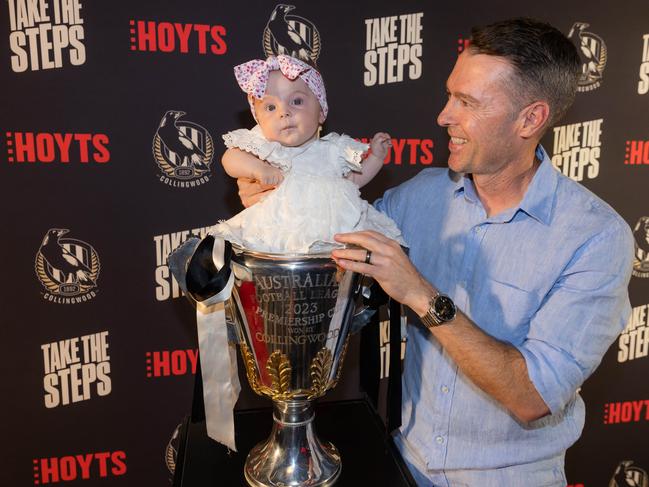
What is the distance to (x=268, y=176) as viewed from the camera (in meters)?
1.16

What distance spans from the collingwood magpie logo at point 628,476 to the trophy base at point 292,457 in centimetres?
155

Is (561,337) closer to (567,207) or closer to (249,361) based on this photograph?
(567,207)

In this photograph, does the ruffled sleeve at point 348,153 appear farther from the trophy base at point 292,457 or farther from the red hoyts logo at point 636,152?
the red hoyts logo at point 636,152

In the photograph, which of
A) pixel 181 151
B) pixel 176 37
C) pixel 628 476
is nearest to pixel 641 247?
pixel 628 476

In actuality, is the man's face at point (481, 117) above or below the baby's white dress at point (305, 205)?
above

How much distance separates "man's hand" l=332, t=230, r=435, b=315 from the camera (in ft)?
3.47

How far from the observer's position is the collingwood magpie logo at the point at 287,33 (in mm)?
1702

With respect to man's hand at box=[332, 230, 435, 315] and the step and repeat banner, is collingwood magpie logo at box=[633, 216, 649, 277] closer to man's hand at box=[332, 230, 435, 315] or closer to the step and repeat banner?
the step and repeat banner

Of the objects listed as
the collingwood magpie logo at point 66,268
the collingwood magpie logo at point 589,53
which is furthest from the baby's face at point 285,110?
the collingwood magpie logo at point 589,53

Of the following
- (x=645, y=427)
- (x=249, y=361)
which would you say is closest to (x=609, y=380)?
(x=645, y=427)

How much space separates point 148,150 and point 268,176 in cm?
73

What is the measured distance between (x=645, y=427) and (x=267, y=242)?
1912 millimetres

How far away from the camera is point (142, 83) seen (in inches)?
66.7

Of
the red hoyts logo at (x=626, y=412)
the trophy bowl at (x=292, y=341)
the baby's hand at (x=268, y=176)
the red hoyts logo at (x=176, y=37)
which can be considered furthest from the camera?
the red hoyts logo at (x=626, y=412)
